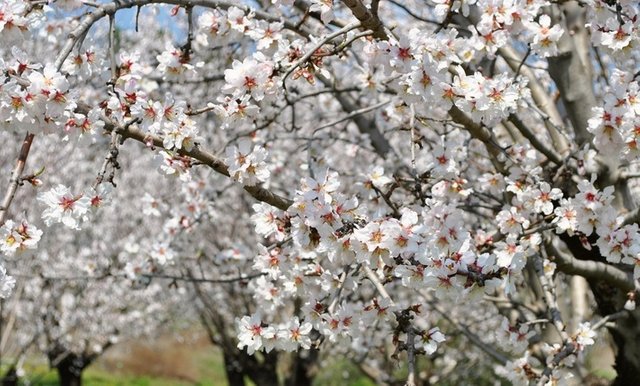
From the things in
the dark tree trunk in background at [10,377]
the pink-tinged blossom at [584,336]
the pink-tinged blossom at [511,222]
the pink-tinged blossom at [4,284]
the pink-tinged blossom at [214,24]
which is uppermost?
the pink-tinged blossom at [214,24]

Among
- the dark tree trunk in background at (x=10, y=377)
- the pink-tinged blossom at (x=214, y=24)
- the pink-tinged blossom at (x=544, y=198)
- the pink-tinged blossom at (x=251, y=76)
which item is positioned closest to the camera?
the pink-tinged blossom at (x=251, y=76)

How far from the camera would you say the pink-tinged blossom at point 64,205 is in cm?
212

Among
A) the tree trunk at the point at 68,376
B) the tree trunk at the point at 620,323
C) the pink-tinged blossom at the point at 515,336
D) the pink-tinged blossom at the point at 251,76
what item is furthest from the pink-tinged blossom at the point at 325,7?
the tree trunk at the point at 68,376

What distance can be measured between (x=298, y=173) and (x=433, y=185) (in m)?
2.96

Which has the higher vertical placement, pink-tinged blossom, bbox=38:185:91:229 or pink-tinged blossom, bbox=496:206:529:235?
pink-tinged blossom, bbox=38:185:91:229

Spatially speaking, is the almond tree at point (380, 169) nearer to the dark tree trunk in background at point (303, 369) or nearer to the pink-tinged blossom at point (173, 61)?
the pink-tinged blossom at point (173, 61)

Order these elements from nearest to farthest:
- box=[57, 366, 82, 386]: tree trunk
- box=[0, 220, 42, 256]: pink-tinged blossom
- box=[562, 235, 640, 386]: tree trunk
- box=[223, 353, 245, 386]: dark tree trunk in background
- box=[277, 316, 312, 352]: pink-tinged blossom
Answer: box=[0, 220, 42, 256]: pink-tinged blossom
box=[277, 316, 312, 352]: pink-tinged blossom
box=[562, 235, 640, 386]: tree trunk
box=[223, 353, 245, 386]: dark tree trunk in background
box=[57, 366, 82, 386]: tree trunk

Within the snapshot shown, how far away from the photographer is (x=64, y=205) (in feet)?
7.04

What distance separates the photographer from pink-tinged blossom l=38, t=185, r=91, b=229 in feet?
6.94

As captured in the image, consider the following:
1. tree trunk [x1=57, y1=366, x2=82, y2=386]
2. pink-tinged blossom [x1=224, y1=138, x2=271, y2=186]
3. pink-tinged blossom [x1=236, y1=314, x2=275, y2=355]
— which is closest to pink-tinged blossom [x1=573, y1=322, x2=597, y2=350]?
pink-tinged blossom [x1=236, y1=314, x2=275, y2=355]

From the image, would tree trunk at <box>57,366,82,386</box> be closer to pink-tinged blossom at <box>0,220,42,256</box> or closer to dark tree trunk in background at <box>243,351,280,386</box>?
dark tree trunk in background at <box>243,351,280,386</box>

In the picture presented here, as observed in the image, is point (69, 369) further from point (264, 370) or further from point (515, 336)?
point (515, 336)

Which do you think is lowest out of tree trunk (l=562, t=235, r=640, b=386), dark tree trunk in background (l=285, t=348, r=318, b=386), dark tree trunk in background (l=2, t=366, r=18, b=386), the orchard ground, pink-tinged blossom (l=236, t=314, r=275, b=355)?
the orchard ground

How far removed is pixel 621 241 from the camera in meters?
2.54
